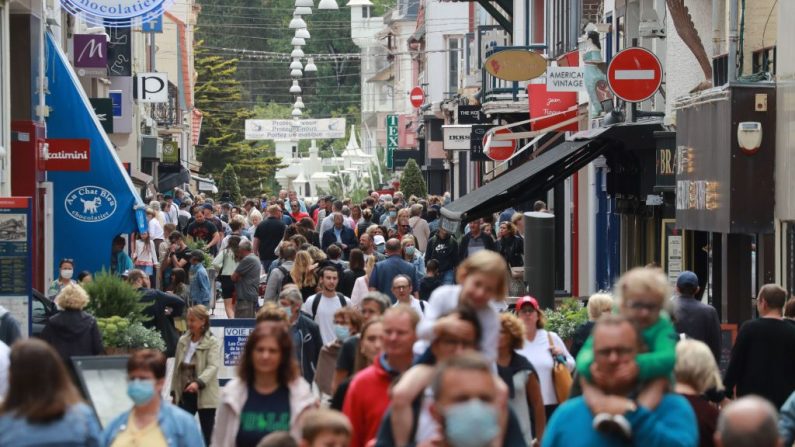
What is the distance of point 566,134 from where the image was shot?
33.5 meters

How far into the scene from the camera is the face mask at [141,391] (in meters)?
8.09

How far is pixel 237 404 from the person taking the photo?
8367mm

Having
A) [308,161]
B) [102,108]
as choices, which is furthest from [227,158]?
[102,108]

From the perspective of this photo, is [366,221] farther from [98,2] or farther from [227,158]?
[227,158]

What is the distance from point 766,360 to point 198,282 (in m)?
13.7

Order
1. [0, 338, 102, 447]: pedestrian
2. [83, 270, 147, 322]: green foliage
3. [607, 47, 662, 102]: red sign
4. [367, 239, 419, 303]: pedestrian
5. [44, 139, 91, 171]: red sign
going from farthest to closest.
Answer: [44, 139, 91, 171]: red sign → [607, 47, 662, 102]: red sign → [367, 239, 419, 303]: pedestrian → [83, 270, 147, 322]: green foliage → [0, 338, 102, 447]: pedestrian

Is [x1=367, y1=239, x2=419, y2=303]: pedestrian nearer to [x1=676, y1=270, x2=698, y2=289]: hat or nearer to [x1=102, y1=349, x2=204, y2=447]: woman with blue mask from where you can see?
[x1=676, y1=270, x2=698, y2=289]: hat

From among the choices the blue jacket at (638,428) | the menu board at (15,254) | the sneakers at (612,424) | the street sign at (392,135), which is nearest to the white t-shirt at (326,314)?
the menu board at (15,254)

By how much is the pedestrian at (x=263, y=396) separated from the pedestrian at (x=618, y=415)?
6.45ft

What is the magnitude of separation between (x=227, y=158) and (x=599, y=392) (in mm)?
91446

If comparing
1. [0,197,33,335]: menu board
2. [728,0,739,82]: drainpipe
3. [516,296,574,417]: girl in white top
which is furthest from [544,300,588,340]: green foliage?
[0,197,33,335]: menu board

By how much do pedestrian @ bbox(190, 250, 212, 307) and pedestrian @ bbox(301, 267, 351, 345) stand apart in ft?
29.4

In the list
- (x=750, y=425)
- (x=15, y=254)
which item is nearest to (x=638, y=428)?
(x=750, y=425)

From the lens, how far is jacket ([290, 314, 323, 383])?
14.0 m
